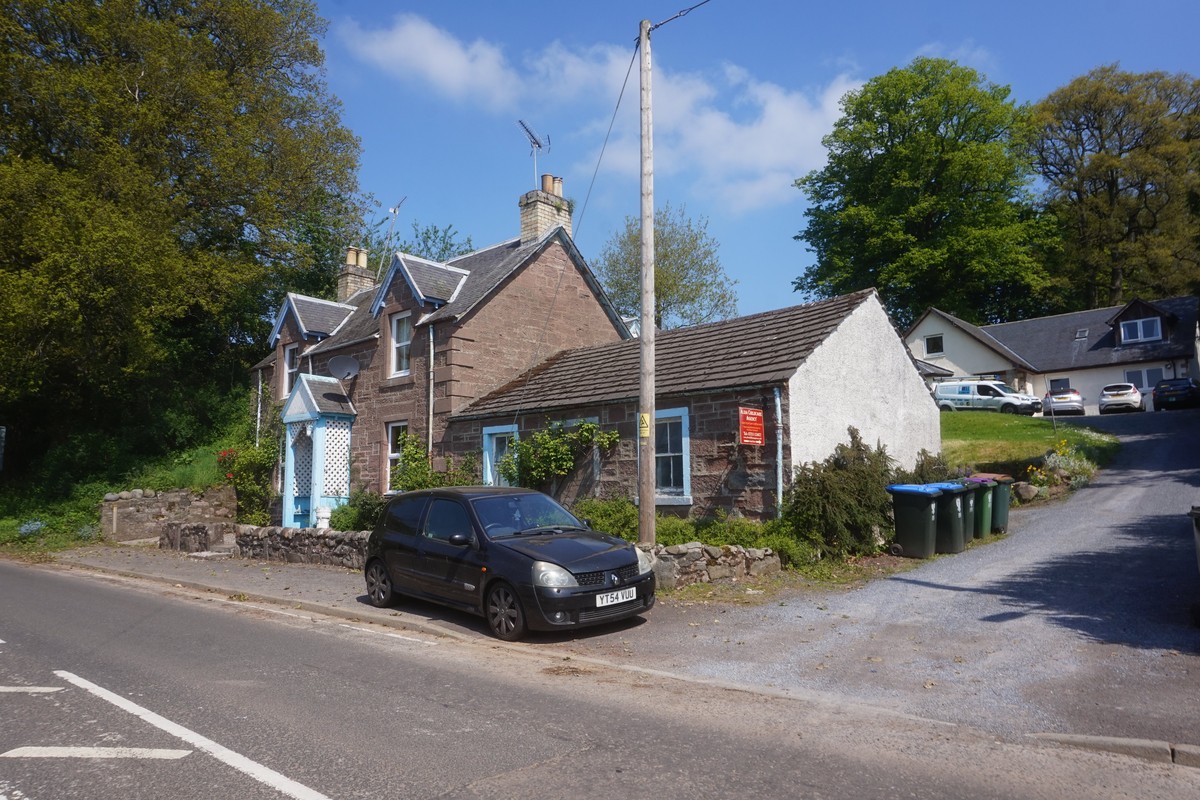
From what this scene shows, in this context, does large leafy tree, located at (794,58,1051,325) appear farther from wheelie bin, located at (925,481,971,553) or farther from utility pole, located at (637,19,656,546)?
utility pole, located at (637,19,656,546)

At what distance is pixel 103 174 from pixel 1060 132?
170 ft

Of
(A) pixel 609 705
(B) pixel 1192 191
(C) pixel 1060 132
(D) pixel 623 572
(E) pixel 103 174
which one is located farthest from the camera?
(C) pixel 1060 132

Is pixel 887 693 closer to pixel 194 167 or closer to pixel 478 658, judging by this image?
pixel 478 658

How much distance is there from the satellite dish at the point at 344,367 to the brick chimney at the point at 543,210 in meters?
5.83

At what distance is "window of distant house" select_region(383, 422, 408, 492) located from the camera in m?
20.2

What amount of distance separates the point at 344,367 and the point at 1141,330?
39.5 m

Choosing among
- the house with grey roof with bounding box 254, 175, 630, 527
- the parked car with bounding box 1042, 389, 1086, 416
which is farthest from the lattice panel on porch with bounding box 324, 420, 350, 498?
the parked car with bounding box 1042, 389, 1086, 416

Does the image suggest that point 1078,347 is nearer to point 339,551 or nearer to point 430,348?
point 430,348

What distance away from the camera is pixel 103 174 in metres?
23.0

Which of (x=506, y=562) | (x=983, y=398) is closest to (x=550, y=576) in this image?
(x=506, y=562)

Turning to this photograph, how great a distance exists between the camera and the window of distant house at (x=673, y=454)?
14.1 meters

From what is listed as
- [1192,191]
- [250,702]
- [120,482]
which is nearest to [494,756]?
[250,702]

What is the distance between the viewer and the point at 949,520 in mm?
12938

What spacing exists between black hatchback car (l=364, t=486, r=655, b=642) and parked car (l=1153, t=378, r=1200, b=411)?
110ft
